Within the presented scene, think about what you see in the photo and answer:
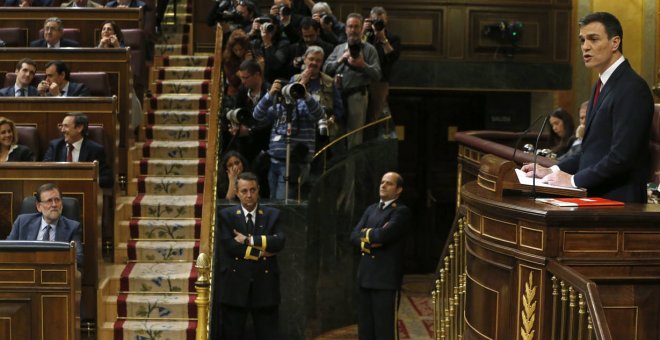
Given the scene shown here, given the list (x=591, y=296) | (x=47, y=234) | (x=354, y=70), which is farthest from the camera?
(x=354, y=70)

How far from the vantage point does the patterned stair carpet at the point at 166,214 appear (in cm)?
616

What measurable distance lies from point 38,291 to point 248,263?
1.83 metres

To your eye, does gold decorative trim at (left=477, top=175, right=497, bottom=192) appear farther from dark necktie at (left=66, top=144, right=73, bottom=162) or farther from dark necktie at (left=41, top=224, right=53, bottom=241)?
dark necktie at (left=66, top=144, right=73, bottom=162)

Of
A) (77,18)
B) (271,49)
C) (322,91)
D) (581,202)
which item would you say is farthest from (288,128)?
(581,202)

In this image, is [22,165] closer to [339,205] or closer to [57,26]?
[57,26]

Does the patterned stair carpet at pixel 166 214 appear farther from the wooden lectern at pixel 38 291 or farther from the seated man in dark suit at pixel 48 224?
the wooden lectern at pixel 38 291

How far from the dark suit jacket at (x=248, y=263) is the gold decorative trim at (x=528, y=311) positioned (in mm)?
2999

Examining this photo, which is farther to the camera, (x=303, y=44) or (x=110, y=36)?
(x=303, y=44)

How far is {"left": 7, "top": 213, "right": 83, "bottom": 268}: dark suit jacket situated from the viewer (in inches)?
214

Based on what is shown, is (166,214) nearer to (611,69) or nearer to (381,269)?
(381,269)

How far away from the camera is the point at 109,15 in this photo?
316 inches

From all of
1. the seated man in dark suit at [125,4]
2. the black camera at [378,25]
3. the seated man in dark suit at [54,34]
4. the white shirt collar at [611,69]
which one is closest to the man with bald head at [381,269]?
the black camera at [378,25]

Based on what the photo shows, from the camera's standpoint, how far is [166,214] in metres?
6.91

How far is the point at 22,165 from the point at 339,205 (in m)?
3.03
